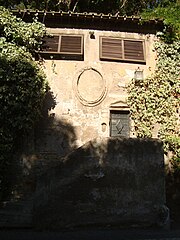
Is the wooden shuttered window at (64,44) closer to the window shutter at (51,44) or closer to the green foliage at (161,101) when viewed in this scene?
the window shutter at (51,44)

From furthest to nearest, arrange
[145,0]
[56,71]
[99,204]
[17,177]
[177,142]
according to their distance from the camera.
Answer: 1. [145,0]
2. [56,71]
3. [177,142]
4. [17,177]
5. [99,204]

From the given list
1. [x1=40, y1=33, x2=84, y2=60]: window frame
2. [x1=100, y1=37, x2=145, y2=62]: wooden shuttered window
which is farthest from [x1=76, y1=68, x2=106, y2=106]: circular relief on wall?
[x1=100, y1=37, x2=145, y2=62]: wooden shuttered window

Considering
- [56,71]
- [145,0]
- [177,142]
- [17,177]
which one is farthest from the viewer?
[145,0]

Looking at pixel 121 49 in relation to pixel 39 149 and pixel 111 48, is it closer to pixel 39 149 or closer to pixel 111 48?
pixel 111 48

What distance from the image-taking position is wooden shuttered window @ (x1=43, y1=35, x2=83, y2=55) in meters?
11.1

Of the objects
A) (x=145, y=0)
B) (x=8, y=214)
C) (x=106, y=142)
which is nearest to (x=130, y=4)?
(x=145, y=0)

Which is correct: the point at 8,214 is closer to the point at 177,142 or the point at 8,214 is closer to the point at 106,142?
the point at 106,142

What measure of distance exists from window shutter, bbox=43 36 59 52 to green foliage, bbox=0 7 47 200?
1.99 ft

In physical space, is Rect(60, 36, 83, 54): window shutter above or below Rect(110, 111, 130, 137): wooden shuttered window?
above

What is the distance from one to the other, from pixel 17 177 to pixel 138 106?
4.54 meters

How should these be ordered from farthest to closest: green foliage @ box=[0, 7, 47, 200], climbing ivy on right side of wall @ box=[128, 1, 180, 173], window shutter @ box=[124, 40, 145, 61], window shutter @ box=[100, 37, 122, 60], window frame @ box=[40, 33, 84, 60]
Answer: window shutter @ box=[124, 40, 145, 61] → window shutter @ box=[100, 37, 122, 60] → window frame @ box=[40, 33, 84, 60] → climbing ivy on right side of wall @ box=[128, 1, 180, 173] → green foliage @ box=[0, 7, 47, 200]

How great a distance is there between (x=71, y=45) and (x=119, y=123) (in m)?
3.05

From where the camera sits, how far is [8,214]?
709 cm

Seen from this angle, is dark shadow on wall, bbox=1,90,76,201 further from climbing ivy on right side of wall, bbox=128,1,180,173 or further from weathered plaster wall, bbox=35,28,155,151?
climbing ivy on right side of wall, bbox=128,1,180,173
